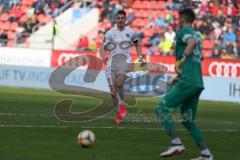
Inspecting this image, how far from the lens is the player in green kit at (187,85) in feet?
38.2

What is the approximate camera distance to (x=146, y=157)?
12.1 meters

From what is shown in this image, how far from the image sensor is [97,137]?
14.8 m

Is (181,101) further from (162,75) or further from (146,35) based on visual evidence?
Result: (146,35)

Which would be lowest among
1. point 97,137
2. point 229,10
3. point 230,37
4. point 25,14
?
point 97,137

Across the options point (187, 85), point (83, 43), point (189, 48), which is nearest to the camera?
point (189, 48)

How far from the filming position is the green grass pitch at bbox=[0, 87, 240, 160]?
12055 mm

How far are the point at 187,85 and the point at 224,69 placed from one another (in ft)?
70.8

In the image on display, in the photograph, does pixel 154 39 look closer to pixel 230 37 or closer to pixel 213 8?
pixel 213 8

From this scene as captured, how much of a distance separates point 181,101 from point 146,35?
27518 millimetres

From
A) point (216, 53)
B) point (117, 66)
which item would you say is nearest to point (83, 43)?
point (216, 53)

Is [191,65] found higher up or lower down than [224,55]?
higher up

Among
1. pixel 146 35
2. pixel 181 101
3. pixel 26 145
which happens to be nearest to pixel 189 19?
pixel 181 101

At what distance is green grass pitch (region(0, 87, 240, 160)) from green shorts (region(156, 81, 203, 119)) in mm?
861

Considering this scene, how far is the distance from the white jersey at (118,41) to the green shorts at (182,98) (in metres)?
7.04
